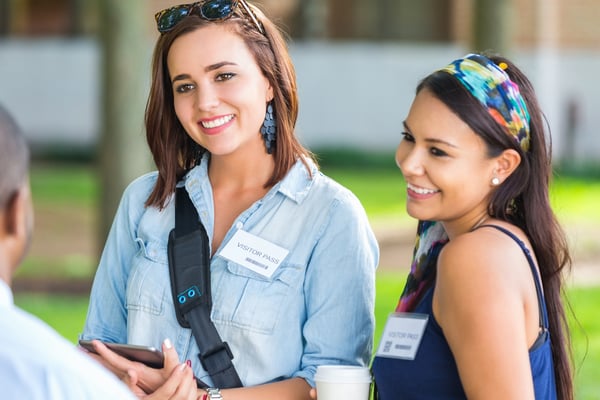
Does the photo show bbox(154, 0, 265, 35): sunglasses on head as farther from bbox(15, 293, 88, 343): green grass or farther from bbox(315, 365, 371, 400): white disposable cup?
bbox(15, 293, 88, 343): green grass

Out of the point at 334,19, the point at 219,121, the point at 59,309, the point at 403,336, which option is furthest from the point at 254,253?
the point at 334,19

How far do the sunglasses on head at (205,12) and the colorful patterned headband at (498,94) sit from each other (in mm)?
699

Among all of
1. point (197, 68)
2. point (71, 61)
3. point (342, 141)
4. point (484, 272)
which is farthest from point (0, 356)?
point (71, 61)

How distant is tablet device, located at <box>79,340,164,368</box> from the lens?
309cm

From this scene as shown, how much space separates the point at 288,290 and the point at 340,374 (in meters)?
0.36

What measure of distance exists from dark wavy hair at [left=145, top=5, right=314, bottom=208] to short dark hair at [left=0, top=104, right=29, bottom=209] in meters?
1.46

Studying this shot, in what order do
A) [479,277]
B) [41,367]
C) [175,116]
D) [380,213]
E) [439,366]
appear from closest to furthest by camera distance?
[41,367] < [479,277] < [439,366] < [175,116] < [380,213]

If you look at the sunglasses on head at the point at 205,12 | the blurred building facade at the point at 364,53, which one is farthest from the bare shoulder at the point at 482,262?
the blurred building facade at the point at 364,53

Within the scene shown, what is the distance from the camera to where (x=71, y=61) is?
74.8 ft

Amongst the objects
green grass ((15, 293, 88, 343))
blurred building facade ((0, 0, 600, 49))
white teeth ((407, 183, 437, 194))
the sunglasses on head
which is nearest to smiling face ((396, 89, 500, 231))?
white teeth ((407, 183, 437, 194))

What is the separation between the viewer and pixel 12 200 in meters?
1.93

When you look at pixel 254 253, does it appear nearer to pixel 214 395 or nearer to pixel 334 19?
pixel 214 395

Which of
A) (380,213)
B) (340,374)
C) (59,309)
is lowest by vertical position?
(380,213)

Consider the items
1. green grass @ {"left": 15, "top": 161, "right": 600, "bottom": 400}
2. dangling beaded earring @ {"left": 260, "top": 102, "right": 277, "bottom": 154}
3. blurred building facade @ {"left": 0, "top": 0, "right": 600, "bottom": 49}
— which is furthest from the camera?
blurred building facade @ {"left": 0, "top": 0, "right": 600, "bottom": 49}
